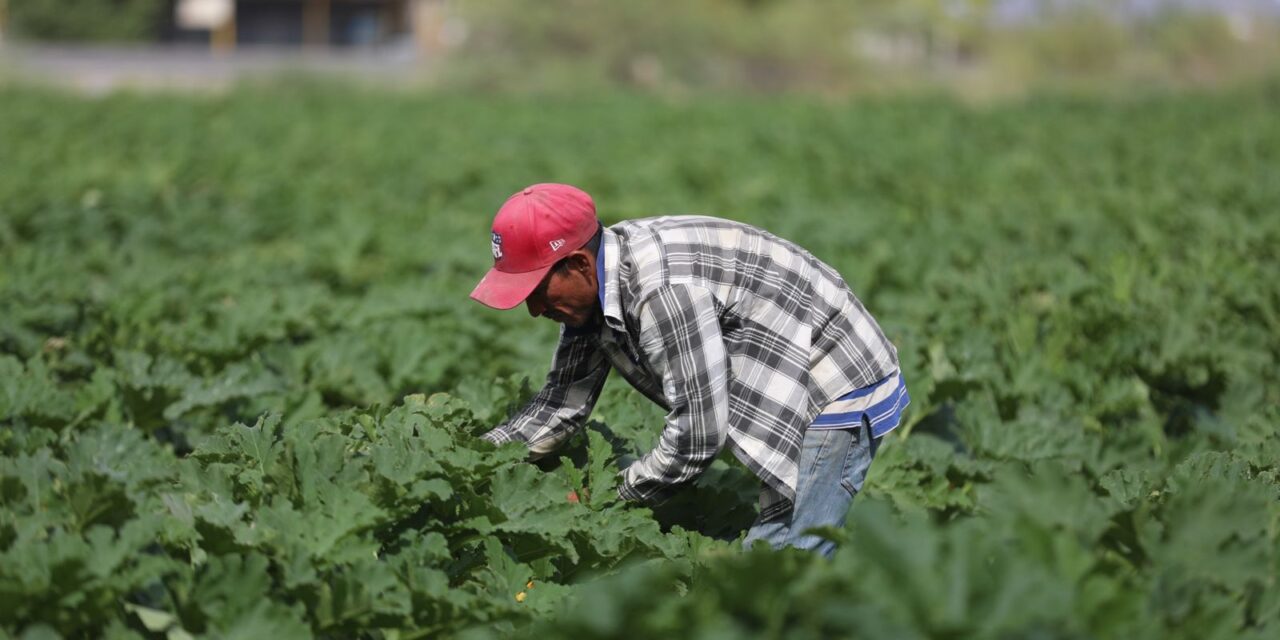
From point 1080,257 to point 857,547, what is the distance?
731 centimetres

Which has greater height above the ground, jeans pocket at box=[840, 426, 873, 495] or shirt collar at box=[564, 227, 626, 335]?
shirt collar at box=[564, 227, 626, 335]

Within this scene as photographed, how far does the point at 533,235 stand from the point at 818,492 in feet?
3.53

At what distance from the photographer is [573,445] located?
14.0 ft

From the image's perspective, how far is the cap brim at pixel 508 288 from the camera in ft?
11.3

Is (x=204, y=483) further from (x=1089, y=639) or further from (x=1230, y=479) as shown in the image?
(x=1230, y=479)

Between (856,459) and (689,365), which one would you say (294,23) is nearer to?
(856,459)

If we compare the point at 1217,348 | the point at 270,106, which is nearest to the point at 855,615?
the point at 1217,348

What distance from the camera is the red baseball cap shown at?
3.46m

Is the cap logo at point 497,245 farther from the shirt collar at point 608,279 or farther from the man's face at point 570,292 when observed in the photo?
the shirt collar at point 608,279

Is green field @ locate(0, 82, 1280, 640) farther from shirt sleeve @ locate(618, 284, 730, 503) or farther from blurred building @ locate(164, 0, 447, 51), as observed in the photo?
blurred building @ locate(164, 0, 447, 51)

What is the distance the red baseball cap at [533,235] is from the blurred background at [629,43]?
43.7 m

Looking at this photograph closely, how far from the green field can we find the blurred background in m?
35.5

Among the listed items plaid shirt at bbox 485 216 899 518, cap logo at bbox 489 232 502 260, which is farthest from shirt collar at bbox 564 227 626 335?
cap logo at bbox 489 232 502 260

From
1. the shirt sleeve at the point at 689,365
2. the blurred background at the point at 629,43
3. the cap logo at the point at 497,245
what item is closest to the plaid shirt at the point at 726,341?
the shirt sleeve at the point at 689,365
